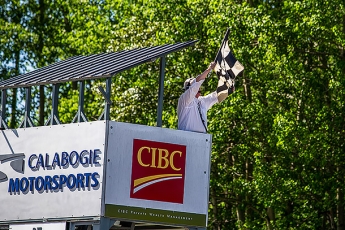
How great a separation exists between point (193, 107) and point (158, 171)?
153 centimetres

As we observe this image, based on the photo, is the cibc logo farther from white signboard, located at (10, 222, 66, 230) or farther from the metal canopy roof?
white signboard, located at (10, 222, 66, 230)

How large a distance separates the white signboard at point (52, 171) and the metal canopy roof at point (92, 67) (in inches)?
31.8

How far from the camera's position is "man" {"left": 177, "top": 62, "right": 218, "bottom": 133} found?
19.4 meters

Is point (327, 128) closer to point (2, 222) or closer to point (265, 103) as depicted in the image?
point (265, 103)

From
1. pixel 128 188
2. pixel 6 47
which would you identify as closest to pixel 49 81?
pixel 128 188

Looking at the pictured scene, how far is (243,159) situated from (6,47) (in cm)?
1798

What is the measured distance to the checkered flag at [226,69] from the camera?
19547mm

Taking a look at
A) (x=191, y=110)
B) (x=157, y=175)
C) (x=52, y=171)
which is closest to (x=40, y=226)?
(x=52, y=171)

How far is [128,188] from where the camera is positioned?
18.4m

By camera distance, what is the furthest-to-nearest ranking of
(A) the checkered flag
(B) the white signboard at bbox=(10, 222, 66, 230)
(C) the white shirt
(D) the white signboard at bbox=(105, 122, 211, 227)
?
(A) the checkered flag → (C) the white shirt → (B) the white signboard at bbox=(10, 222, 66, 230) → (D) the white signboard at bbox=(105, 122, 211, 227)

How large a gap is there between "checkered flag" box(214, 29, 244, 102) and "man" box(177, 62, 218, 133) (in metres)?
0.16

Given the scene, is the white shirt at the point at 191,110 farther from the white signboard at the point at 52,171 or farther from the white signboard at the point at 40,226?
the white signboard at the point at 40,226

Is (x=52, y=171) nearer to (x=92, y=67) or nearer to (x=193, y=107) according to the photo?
(x=92, y=67)

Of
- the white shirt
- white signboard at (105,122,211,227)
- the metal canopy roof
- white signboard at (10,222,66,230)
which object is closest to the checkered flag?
the white shirt
